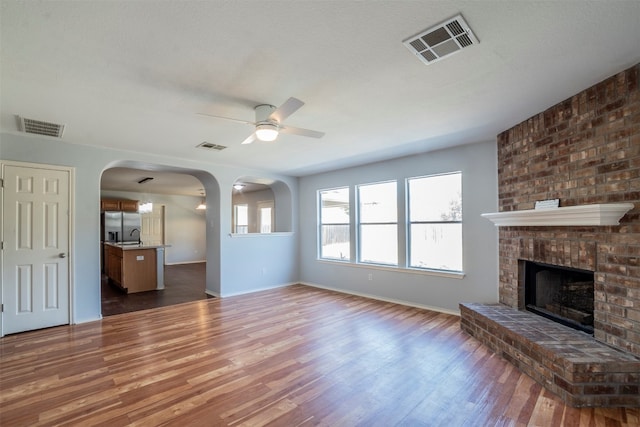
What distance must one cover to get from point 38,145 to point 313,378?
4.37m

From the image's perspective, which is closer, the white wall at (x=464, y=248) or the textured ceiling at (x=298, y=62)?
the textured ceiling at (x=298, y=62)

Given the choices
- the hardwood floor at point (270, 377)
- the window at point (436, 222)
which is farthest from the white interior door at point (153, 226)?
the window at point (436, 222)

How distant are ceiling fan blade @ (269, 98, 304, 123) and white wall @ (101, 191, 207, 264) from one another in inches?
327

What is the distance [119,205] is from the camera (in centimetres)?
910

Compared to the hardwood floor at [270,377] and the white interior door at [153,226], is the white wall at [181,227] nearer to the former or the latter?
the white interior door at [153,226]

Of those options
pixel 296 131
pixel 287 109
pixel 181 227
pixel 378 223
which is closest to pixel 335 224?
pixel 378 223

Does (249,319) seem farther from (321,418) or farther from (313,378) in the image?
(321,418)

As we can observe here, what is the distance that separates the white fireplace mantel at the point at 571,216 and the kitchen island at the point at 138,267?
638 centimetres

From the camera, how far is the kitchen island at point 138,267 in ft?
19.9

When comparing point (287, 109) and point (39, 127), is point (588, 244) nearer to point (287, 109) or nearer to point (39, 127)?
point (287, 109)

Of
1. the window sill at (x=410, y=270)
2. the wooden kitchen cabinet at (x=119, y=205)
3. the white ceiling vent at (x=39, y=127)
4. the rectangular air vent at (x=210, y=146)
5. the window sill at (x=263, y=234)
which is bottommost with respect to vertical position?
the window sill at (x=410, y=270)

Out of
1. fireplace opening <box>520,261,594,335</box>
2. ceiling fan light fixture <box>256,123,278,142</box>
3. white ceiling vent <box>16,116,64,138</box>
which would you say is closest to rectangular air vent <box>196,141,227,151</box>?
white ceiling vent <box>16,116,64,138</box>

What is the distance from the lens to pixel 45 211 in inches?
153

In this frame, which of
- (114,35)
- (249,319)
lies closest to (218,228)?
(249,319)
